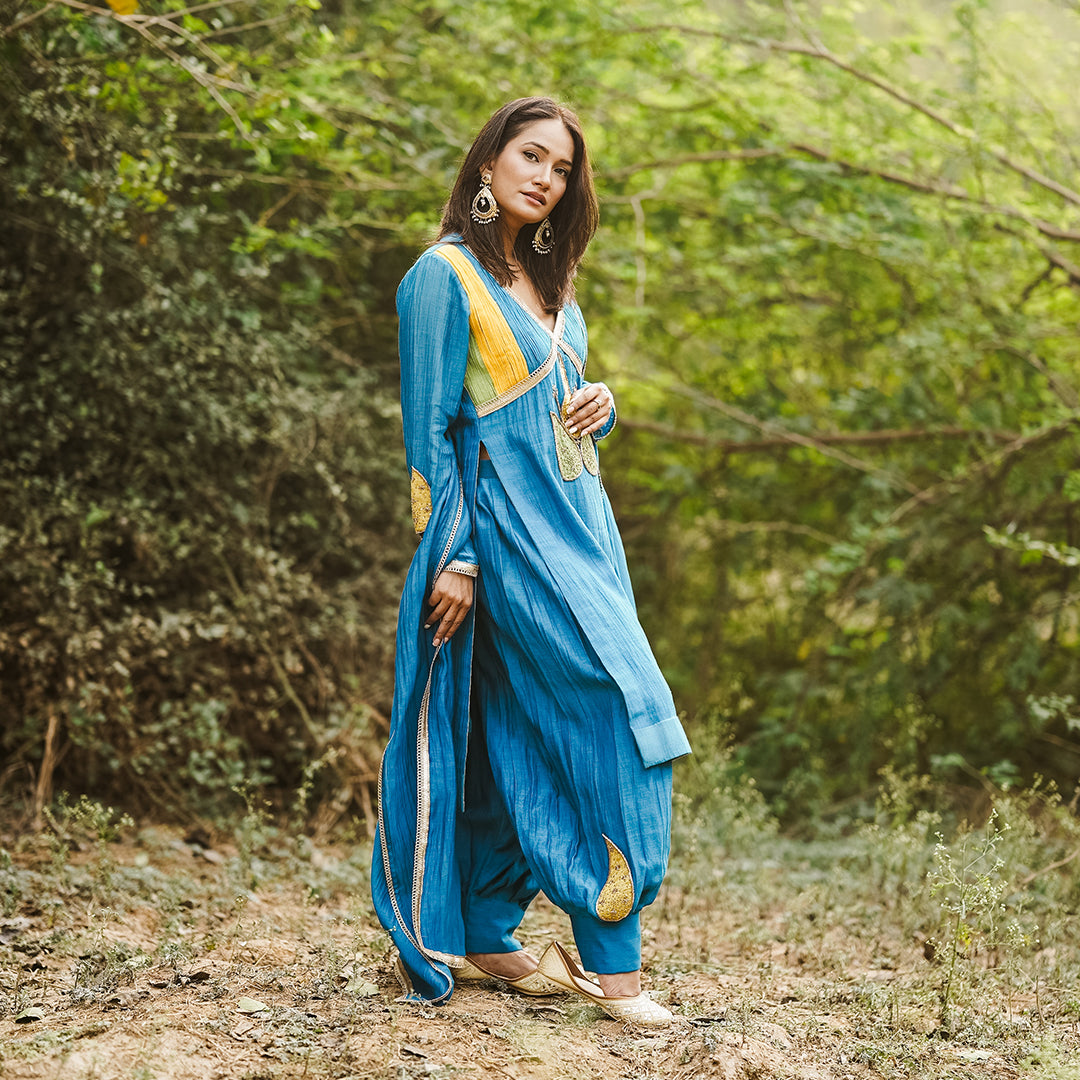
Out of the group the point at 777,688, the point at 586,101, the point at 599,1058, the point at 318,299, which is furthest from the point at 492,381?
the point at 777,688

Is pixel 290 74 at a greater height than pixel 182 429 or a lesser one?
greater

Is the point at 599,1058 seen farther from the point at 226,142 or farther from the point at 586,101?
the point at 586,101

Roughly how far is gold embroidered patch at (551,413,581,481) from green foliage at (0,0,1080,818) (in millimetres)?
1738

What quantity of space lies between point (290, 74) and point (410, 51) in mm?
1110

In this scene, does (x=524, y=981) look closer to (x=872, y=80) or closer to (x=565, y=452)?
(x=565, y=452)

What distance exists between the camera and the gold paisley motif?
2.52 meters

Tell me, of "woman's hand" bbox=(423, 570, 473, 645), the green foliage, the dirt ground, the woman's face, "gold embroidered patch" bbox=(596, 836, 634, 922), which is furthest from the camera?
the green foliage

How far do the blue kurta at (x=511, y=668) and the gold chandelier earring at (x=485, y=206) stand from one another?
0.09m

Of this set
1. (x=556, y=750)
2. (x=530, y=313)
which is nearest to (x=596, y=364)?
(x=530, y=313)

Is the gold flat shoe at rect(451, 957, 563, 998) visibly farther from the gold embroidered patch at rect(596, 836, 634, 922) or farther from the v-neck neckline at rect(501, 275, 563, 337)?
the v-neck neckline at rect(501, 275, 563, 337)

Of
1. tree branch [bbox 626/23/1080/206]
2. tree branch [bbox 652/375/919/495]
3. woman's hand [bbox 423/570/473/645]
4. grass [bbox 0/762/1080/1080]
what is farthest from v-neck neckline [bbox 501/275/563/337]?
tree branch [bbox 652/375/919/495]

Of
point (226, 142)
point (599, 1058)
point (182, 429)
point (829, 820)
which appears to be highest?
point (226, 142)

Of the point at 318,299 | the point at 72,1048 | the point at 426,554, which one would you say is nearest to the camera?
the point at 72,1048

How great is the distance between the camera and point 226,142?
4633 mm
